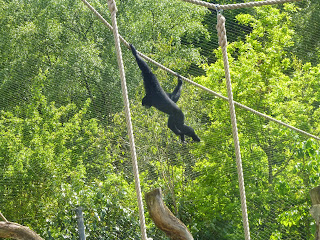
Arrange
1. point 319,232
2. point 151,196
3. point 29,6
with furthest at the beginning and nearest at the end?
point 29,6
point 151,196
point 319,232

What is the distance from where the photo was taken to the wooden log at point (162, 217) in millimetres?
3082

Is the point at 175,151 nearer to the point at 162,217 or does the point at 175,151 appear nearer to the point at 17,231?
the point at 17,231

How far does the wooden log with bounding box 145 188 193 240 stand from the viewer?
3082mm

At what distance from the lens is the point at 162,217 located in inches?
124

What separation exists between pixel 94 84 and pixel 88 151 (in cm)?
161

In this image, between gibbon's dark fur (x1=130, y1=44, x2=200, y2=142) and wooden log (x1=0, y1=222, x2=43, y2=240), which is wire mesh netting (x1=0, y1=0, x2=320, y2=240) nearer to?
gibbon's dark fur (x1=130, y1=44, x2=200, y2=142)

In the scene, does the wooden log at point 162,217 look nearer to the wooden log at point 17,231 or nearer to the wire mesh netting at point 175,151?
the wooden log at point 17,231

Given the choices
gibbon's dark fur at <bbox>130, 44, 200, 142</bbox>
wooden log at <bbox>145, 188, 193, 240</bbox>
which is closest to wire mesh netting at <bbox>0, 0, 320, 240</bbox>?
gibbon's dark fur at <bbox>130, 44, 200, 142</bbox>

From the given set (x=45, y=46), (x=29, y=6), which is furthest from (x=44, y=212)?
(x=29, y=6)

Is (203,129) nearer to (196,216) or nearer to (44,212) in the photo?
(196,216)

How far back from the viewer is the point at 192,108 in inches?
259

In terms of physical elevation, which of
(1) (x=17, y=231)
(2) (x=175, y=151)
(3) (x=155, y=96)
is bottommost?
(1) (x=17, y=231)

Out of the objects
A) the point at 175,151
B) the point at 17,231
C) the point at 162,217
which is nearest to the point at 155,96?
the point at 162,217

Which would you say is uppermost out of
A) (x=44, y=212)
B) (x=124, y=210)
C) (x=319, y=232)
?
(x=319, y=232)
